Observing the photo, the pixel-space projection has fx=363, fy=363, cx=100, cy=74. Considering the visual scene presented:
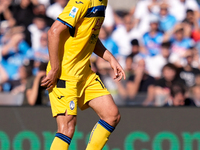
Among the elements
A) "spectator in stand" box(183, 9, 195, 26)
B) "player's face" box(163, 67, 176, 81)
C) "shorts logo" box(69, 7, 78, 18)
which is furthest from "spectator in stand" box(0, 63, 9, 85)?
"spectator in stand" box(183, 9, 195, 26)

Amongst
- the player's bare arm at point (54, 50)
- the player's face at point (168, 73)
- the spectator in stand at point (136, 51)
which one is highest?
the player's bare arm at point (54, 50)

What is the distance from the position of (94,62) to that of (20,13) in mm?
2480

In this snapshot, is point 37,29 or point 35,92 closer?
point 35,92

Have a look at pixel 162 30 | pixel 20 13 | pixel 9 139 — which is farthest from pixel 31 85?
pixel 162 30

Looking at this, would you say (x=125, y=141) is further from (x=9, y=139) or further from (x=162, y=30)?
(x=162, y=30)

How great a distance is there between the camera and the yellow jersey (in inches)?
143

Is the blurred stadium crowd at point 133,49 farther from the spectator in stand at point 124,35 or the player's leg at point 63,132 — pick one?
the player's leg at point 63,132

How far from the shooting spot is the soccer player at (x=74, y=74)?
3.66 meters

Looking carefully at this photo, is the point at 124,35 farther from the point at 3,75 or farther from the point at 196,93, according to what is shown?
the point at 3,75

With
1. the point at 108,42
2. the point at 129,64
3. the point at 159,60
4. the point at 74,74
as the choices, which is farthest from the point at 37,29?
the point at 74,74

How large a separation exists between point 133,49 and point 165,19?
129cm

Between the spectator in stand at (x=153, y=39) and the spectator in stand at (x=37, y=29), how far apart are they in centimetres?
225

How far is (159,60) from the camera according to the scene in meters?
7.61

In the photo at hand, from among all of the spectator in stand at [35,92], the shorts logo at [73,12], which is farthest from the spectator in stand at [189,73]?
the shorts logo at [73,12]
